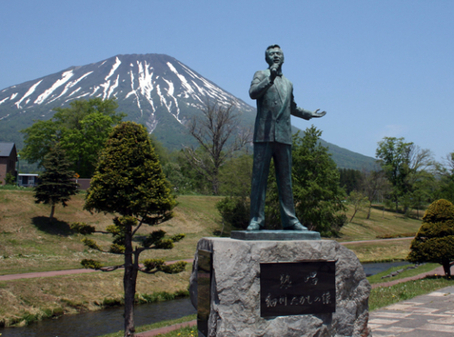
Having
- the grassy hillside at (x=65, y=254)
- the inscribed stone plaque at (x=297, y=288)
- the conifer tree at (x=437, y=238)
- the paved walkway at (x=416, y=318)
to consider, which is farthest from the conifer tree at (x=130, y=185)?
the conifer tree at (x=437, y=238)

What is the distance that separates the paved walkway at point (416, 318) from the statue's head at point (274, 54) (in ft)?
16.3

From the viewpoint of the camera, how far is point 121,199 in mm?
14633

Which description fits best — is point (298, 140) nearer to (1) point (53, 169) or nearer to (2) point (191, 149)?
(1) point (53, 169)

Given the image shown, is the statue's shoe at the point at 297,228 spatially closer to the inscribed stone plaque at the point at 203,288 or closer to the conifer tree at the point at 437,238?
the inscribed stone plaque at the point at 203,288

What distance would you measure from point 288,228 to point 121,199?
925 centimetres

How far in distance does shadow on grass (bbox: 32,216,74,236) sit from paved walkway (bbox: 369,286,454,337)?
22413 millimetres

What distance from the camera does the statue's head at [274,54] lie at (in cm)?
659

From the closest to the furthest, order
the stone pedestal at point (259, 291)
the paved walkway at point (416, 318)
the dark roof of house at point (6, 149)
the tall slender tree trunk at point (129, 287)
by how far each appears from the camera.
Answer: the stone pedestal at point (259, 291)
the paved walkway at point (416, 318)
the tall slender tree trunk at point (129, 287)
the dark roof of house at point (6, 149)

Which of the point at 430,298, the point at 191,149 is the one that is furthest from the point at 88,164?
the point at 430,298

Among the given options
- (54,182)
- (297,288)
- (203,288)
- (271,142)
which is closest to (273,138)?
(271,142)

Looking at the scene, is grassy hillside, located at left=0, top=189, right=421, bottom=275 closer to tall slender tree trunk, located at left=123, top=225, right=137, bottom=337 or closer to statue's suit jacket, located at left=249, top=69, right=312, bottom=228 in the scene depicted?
tall slender tree trunk, located at left=123, top=225, right=137, bottom=337

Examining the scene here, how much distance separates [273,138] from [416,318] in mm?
5291

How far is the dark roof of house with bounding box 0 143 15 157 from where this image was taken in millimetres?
52575

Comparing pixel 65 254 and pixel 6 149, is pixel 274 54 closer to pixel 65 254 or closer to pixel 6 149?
pixel 65 254
